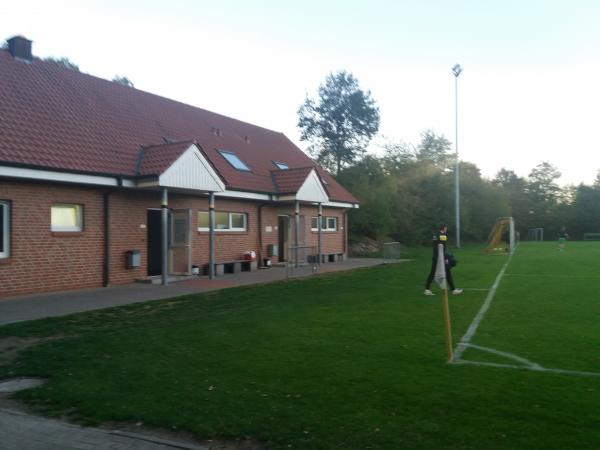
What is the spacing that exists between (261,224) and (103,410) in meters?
17.4

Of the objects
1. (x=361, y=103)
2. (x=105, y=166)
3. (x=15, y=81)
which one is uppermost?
(x=361, y=103)

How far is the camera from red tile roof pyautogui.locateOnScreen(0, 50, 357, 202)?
44.4ft

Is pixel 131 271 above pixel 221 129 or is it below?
below

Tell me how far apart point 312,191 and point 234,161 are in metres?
3.65

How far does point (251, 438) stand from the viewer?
166 inches

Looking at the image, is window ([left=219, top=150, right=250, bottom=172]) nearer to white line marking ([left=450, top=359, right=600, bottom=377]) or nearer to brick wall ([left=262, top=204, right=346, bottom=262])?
brick wall ([left=262, top=204, right=346, bottom=262])

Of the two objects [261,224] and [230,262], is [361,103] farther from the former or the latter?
[230,262]

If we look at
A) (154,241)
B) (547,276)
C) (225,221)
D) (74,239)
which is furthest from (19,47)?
(547,276)

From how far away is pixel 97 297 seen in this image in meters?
12.8

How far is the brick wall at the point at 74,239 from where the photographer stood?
12.6 m

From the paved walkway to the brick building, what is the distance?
63cm

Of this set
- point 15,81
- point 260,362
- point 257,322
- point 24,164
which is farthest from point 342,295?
point 15,81

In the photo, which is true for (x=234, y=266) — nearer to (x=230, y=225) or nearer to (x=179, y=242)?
(x=230, y=225)

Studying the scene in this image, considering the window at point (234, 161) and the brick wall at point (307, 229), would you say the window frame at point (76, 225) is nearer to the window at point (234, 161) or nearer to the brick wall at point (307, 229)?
the window at point (234, 161)
